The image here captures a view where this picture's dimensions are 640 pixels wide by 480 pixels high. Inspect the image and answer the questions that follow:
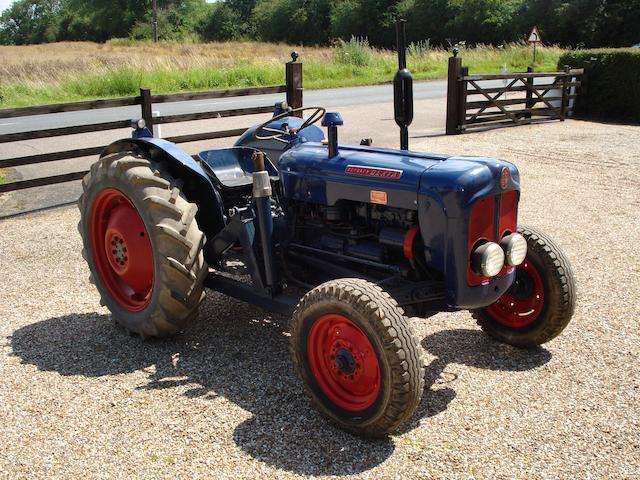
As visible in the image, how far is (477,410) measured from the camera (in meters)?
3.69

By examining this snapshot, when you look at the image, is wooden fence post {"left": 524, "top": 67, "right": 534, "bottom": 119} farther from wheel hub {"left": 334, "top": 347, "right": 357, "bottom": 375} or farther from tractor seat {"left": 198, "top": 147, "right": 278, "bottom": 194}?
wheel hub {"left": 334, "top": 347, "right": 357, "bottom": 375}

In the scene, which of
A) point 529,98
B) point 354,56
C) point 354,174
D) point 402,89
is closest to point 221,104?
point 529,98

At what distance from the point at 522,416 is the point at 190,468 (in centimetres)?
171

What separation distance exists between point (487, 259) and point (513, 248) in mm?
274

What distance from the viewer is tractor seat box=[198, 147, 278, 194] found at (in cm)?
477

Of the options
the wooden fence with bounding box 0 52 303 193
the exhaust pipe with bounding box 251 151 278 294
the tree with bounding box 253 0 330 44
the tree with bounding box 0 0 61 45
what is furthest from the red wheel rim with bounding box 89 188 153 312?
the tree with bounding box 0 0 61 45

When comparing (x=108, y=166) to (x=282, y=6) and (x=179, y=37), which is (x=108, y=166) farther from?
(x=179, y=37)

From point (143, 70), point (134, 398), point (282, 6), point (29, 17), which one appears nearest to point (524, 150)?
point (134, 398)

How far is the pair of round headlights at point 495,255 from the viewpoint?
360 centimetres

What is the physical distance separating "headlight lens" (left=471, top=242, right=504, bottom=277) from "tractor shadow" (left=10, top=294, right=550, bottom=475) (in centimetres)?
75

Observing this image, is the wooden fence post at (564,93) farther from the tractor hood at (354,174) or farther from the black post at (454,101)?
the tractor hood at (354,174)

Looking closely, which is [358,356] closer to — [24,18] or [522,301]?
[522,301]

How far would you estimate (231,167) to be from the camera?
197 inches

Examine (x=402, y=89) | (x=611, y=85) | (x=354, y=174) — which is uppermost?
(x=402, y=89)
